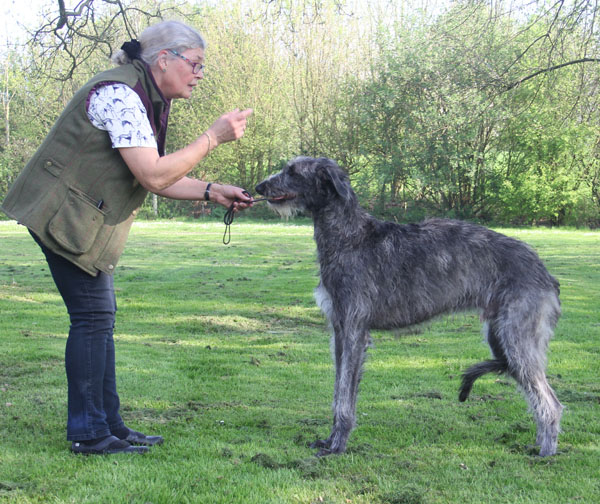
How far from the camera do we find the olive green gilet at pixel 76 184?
3746 millimetres

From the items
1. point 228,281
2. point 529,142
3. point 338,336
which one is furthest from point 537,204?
point 338,336

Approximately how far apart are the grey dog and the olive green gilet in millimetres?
1467

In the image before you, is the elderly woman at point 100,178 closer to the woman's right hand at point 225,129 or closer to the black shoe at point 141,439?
the woman's right hand at point 225,129

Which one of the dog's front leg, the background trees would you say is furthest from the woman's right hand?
the background trees

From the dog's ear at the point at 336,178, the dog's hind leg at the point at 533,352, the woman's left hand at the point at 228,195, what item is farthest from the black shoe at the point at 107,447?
the dog's hind leg at the point at 533,352

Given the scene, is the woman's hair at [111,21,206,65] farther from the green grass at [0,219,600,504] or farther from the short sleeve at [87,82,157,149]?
the green grass at [0,219,600,504]

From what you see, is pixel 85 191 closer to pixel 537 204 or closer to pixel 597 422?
pixel 597 422

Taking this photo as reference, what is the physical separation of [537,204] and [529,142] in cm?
307

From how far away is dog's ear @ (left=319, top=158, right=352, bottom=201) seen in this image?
4781 millimetres

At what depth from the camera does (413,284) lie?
473 cm

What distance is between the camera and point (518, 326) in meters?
4.50

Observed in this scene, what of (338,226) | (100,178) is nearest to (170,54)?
(100,178)

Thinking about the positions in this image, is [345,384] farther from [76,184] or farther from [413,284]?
[76,184]

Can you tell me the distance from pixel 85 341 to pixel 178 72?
1.84 meters
